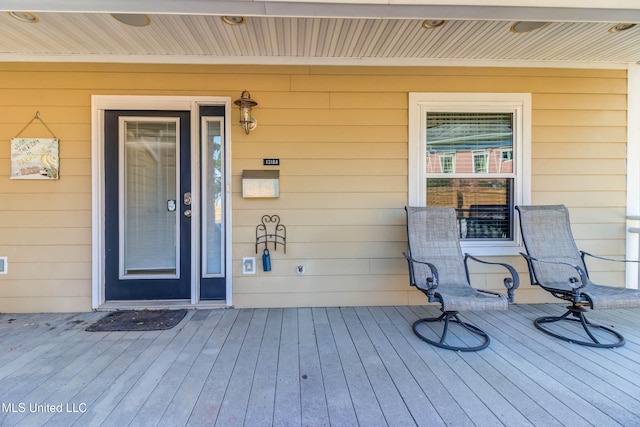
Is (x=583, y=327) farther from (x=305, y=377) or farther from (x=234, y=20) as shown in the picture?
(x=234, y=20)

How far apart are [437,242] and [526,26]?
1.99 metres

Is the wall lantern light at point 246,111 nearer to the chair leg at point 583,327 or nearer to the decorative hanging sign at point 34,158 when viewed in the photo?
the decorative hanging sign at point 34,158

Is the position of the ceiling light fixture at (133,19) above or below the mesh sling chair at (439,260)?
above

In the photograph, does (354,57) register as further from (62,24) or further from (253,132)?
(62,24)

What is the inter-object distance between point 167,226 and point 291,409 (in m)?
2.34

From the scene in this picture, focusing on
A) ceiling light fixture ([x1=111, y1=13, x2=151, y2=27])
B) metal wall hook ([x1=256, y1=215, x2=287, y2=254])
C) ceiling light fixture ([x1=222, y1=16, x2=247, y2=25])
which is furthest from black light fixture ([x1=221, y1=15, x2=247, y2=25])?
metal wall hook ([x1=256, y1=215, x2=287, y2=254])

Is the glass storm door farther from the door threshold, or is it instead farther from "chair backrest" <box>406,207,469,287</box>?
"chair backrest" <box>406,207,469,287</box>

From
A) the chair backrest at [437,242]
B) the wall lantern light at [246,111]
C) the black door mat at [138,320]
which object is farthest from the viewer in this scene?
the wall lantern light at [246,111]

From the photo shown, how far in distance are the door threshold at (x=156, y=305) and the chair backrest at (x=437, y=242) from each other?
2.03 meters

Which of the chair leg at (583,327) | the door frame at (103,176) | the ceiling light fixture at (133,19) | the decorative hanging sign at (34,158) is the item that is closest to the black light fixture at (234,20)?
the ceiling light fixture at (133,19)

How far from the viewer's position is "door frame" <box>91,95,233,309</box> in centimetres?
296

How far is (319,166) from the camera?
308 centimetres

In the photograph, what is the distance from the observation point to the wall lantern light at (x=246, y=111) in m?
2.89

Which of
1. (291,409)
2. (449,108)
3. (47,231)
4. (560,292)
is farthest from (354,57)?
(47,231)
